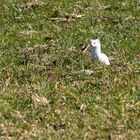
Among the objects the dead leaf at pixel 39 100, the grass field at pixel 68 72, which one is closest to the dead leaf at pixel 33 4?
the grass field at pixel 68 72

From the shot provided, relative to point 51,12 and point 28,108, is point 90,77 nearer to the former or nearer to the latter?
point 28,108

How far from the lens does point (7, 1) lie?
13.4 metres

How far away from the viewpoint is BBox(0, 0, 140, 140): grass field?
25.6 feet

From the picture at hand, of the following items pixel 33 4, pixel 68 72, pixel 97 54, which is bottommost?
pixel 33 4

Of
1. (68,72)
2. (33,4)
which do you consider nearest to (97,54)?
(68,72)

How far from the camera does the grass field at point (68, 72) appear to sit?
7.80 metres

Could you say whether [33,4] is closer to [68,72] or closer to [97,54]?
[97,54]

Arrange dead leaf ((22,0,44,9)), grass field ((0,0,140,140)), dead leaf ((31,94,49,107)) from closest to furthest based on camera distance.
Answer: grass field ((0,0,140,140)) < dead leaf ((31,94,49,107)) < dead leaf ((22,0,44,9))

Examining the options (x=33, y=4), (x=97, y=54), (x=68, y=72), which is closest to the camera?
(x=68, y=72)

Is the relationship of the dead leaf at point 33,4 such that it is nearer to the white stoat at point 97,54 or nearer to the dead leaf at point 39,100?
the white stoat at point 97,54

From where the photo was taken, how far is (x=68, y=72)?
369 inches

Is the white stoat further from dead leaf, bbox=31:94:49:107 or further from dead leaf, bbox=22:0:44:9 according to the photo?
dead leaf, bbox=22:0:44:9

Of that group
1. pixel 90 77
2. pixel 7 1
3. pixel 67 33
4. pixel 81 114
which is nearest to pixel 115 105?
pixel 81 114

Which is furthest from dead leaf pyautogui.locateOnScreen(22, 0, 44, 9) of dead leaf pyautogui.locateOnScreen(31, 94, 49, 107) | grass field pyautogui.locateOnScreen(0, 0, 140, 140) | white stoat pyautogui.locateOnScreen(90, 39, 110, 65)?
dead leaf pyautogui.locateOnScreen(31, 94, 49, 107)
